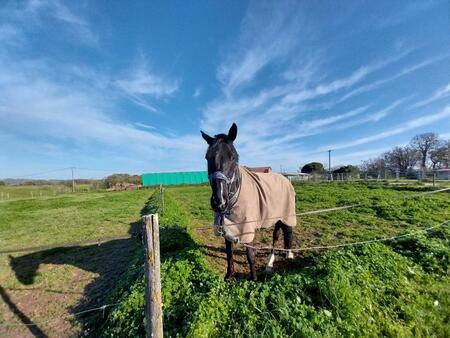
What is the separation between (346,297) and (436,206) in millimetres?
10177

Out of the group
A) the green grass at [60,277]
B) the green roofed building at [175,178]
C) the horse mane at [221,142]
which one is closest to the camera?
the horse mane at [221,142]

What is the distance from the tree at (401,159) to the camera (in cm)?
6300

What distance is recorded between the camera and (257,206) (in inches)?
164

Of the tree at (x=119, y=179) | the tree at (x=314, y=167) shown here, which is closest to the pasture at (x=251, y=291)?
the tree at (x=119, y=179)

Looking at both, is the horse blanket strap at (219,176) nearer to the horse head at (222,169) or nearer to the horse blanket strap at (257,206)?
the horse head at (222,169)

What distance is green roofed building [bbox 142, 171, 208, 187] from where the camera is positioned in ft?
203

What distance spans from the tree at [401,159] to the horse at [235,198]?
72387 mm

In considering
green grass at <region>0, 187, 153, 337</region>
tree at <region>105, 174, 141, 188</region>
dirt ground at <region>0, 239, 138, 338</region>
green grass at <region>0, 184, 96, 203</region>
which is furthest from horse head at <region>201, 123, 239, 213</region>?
tree at <region>105, 174, 141, 188</region>

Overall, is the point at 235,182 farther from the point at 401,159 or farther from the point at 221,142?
the point at 401,159

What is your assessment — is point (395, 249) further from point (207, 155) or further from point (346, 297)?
point (207, 155)

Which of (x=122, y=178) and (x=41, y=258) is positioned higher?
(x=122, y=178)

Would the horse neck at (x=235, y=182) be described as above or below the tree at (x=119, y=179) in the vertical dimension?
below

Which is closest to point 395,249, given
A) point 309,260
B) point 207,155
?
point 309,260

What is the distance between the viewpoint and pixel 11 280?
548cm
